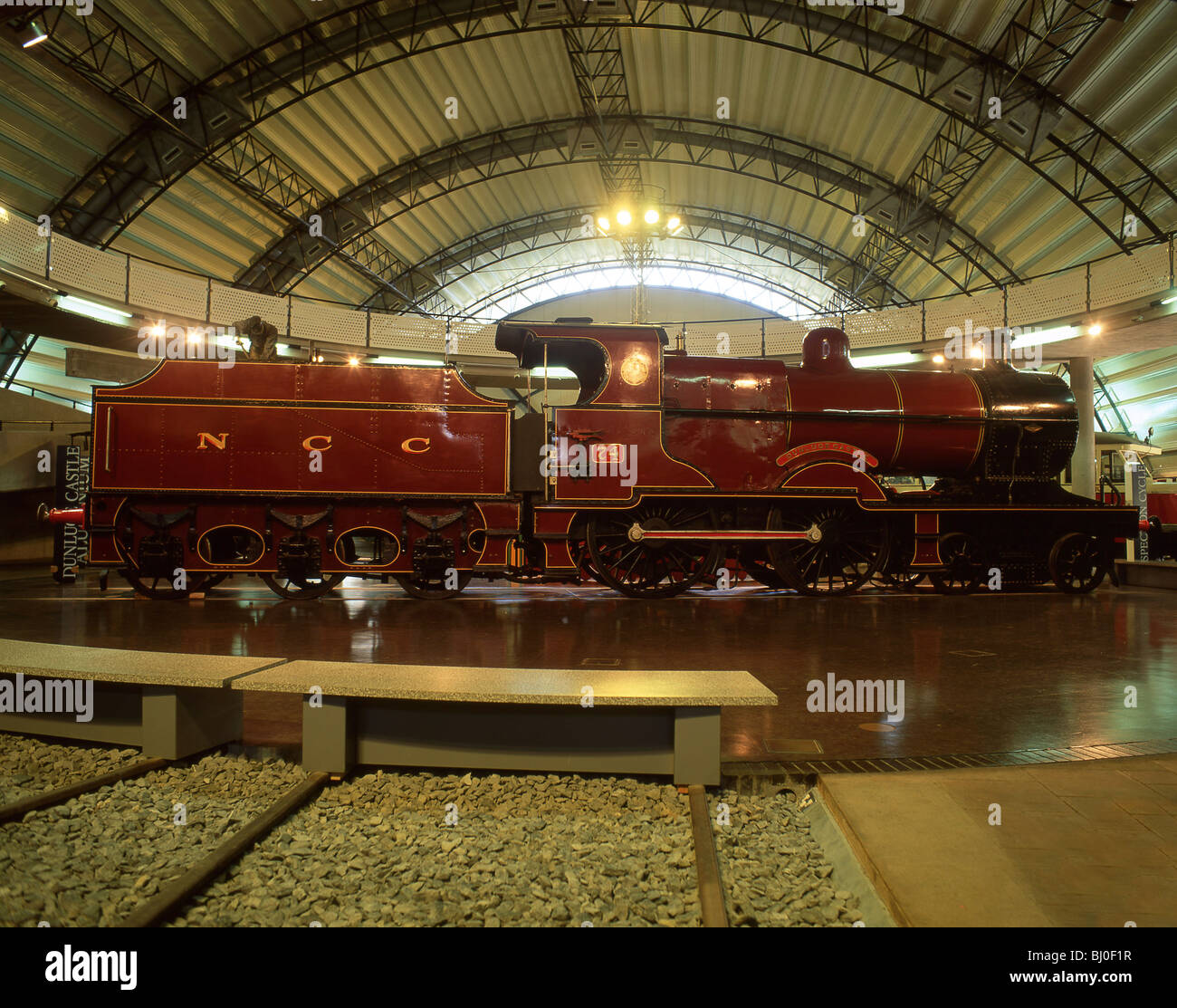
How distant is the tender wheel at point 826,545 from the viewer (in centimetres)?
863

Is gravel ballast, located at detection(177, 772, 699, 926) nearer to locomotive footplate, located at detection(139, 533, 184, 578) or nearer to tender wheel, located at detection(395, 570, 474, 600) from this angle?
tender wheel, located at detection(395, 570, 474, 600)

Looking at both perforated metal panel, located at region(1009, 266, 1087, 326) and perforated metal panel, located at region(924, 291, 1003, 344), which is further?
perforated metal panel, located at region(924, 291, 1003, 344)

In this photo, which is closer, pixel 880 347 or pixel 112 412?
pixel 112 412

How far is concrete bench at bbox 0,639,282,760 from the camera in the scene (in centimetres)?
316

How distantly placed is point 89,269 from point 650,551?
13.6 meters

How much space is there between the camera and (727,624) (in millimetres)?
6770

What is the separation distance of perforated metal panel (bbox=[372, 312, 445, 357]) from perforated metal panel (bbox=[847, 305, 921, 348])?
10.9 metres

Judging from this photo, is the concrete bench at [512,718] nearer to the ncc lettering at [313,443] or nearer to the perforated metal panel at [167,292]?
the ncc lettering at [313,443]

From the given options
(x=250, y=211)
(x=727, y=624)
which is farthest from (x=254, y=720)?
(x=250, y=211)

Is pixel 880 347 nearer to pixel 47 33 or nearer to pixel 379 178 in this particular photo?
pixel 379 178

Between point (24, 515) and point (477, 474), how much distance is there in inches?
477

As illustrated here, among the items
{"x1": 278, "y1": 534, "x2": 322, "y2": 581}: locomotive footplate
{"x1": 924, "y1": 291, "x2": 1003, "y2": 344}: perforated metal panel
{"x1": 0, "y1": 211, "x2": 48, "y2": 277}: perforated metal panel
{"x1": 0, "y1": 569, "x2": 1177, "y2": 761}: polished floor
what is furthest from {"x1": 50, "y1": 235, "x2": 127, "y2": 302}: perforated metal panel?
{"x1": 924, "y1": 291, "x2": 1003, "y2": 344}: perforated metal panel

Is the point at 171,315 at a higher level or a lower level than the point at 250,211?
lower
